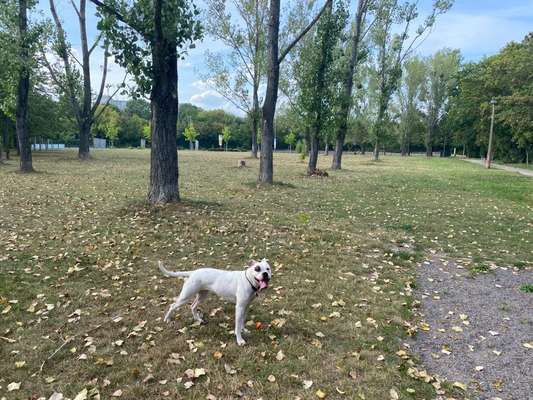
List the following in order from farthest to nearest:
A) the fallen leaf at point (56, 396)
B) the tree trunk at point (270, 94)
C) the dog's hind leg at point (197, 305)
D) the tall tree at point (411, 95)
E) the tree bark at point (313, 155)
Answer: the tall tree at point (411, 95)
the tree bark at point (313, 155)
the tree trunk at point (270, 94)
the dog's hind leg at point (197, 305)
the fallen leaf at point (56, 396)

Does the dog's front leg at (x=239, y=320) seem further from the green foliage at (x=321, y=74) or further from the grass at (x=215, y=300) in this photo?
the green foliage at (x=321, y=74)

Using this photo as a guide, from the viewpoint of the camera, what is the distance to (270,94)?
1655 cm

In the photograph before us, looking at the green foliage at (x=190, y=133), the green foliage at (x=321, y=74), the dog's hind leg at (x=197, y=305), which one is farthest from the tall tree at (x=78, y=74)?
the green foliage at (x=190, y=133)

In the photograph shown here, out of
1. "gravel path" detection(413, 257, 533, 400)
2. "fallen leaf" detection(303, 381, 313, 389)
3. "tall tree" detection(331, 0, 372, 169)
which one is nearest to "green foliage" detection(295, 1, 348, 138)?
"tall tree" detection(331, 0, 372, 169)

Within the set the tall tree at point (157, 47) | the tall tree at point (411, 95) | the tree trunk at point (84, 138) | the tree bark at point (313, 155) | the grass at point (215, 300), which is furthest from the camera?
the tall tree at point (411, 95)

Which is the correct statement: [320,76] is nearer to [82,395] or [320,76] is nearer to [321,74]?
[321,74]

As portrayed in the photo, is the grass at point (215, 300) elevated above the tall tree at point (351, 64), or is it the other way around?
the tall tree at point (351, 64)

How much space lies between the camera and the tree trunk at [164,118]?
967 cm

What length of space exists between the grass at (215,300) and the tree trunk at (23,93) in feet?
25.1

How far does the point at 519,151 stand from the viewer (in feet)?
163

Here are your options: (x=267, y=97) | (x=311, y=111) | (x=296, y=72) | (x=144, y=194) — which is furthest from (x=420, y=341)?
(x=296, y=72)

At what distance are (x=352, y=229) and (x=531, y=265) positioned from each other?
3881 mm

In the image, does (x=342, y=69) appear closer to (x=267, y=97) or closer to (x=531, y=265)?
(x=267, y=97)

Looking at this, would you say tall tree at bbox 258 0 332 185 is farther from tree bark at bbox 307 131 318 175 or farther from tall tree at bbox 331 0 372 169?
tall tree at bbox 331 0 372 169
